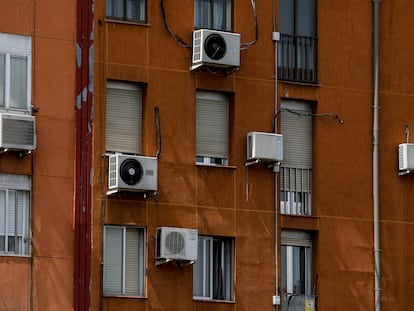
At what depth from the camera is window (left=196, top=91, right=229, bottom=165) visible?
39438 mm

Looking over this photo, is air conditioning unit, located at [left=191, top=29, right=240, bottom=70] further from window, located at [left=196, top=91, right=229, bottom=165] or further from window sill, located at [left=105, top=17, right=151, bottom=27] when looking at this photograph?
window sill, located at [left=105, top=17, right=151, bottom=27]

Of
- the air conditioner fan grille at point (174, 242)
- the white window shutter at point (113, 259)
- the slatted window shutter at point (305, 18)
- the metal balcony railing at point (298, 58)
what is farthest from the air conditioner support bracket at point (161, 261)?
the slatted window shutter at point (305, 18)

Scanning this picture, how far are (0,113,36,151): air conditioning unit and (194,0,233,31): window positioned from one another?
16.2 ft

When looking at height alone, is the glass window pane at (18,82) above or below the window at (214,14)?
below

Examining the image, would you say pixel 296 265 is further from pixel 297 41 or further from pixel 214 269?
pixel 297 41

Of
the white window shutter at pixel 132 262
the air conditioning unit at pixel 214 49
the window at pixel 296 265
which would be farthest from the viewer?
the window at pixel 296 265

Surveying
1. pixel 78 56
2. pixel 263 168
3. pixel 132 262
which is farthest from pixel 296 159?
pixel 78 56

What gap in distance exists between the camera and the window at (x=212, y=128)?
3944cm

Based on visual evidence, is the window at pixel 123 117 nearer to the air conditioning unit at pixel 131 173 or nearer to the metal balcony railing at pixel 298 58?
the air conditioning unit at pixel 131 173

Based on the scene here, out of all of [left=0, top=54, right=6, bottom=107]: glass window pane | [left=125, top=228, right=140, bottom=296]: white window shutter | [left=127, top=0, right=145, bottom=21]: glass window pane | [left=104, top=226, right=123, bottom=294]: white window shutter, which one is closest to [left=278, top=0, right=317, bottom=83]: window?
[left=127, top=0, right=145, bottom=21]: glass window pane

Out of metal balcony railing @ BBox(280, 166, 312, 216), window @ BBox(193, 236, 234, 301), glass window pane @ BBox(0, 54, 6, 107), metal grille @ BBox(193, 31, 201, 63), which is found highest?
metal grille @ BBox(193, 31, 201, 63)

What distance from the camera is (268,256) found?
39500 millimetres

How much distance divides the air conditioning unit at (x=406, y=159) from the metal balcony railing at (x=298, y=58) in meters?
2.55

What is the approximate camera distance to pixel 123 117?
38719 mm
